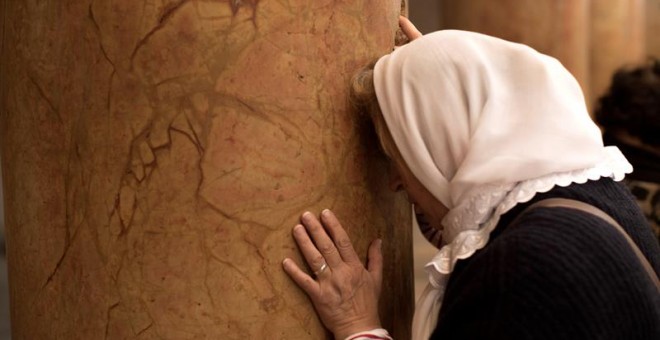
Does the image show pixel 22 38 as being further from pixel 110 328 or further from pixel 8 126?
pixel 110 328

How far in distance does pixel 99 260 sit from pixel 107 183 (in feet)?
0.56

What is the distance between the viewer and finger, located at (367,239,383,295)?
2363 mm

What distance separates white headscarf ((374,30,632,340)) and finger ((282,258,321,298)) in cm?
23

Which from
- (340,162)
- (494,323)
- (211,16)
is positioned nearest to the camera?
(494,323)

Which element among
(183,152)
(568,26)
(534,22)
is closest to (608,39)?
(568,26)

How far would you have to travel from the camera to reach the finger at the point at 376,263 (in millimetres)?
2363

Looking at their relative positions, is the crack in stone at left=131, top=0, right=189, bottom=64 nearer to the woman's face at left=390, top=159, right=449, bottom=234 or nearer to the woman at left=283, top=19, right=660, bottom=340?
the woman at left=283, top=19, right=660, bottom=340

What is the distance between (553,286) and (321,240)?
0.55 m

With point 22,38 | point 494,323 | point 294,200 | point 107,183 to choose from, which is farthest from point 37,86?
point 494,323

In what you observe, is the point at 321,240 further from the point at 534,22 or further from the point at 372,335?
the point at 534,22

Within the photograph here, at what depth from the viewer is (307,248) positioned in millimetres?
2246

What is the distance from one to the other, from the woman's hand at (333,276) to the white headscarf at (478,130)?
15 centimetres

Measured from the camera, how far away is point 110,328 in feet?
7.39

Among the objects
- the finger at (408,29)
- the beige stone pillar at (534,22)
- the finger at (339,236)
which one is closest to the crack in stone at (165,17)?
the finger at (339,236)
